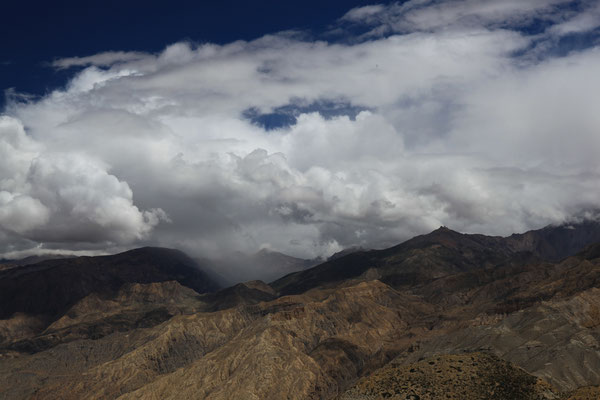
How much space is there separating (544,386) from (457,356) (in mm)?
24172

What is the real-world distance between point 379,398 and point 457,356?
95.5 ft

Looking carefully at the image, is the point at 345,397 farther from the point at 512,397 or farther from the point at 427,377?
the point at 512,397

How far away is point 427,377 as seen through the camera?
15812 centimetres

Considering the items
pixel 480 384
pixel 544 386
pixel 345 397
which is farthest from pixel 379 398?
pixel 544 386

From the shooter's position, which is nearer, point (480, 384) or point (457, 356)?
point (480, 384)

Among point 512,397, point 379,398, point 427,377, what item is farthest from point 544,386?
point 379,398

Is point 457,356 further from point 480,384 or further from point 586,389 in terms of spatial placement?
point 586,389

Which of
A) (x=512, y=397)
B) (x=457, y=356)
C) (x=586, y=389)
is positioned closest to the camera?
(x=586, y=389)

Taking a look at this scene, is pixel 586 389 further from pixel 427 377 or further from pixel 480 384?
pixel 427 377

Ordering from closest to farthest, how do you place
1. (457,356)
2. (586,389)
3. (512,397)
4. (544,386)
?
1. (586,389)
2. (512,397)
3. (544,386)
4. (457,356)

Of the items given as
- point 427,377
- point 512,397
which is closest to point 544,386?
point 512,397

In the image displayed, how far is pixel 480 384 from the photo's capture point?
151375 mm

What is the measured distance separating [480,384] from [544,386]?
1998 centimetres

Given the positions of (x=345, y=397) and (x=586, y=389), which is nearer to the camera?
(x=586, y=389)
